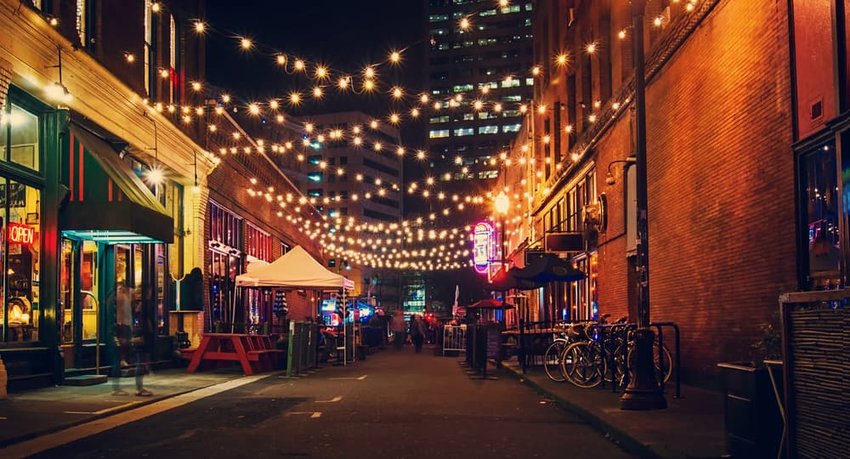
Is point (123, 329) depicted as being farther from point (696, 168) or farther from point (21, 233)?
point (696, 168)

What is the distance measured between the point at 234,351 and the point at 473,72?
12379 cm

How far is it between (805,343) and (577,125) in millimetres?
21894

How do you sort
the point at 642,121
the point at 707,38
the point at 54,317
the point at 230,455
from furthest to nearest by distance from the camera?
the point at 54,317 → the point at 707,38 → the point at 642,121 → the point at 230,455

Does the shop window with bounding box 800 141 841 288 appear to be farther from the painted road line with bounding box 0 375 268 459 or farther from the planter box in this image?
the painted road line with bounding box 0 375 268 459

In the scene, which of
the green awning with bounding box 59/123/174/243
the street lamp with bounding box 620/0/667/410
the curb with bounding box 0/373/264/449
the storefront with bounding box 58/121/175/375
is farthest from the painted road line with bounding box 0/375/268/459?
the street lamp with bounding box 620/0/667/410

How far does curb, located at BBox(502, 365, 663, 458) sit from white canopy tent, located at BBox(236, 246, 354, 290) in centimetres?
892

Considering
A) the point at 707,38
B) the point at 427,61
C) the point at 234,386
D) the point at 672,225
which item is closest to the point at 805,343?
the point at 707,38

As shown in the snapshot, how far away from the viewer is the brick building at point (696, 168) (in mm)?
11516

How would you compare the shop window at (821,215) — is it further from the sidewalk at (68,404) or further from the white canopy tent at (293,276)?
the white canopy tent at (293,276)

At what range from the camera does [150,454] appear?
331 inches

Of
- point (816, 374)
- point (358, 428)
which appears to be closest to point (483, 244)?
point (358, 428)

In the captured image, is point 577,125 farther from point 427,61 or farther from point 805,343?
point 427,61

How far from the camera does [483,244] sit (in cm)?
4912

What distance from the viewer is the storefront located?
52.5 ft
